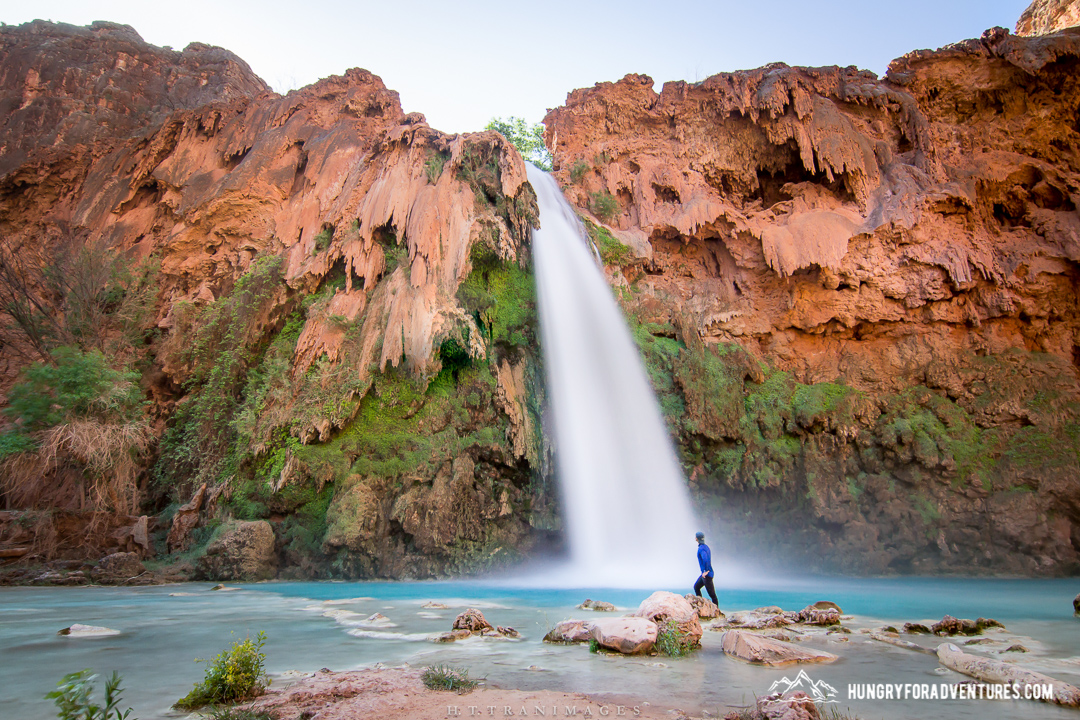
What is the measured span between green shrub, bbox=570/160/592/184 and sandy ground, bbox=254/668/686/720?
2059cm

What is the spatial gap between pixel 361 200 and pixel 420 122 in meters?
3.22

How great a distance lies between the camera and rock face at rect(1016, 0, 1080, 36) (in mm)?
27500

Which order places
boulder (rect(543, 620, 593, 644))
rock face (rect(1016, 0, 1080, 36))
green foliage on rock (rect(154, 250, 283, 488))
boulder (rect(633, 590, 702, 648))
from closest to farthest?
boulder (rect(633, 590, 702, 648)) → boulder (rect(543, 620, 593, 644)) → green foliage on rock (rect(154, 250, 283, 488)) → rock face (rect(1016, 0, 1080, 36))

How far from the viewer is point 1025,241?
718 inches

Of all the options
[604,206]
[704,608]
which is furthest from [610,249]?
[704,608]

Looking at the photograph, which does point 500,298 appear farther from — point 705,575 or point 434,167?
point 705,575

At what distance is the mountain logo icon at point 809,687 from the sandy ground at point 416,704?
96 centimetres

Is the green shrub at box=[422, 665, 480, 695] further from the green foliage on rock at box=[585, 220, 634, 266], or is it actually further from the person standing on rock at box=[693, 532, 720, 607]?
the green foliage on rock at box=[585, 220, 634, 266]

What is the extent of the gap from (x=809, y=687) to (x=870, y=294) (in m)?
17.7

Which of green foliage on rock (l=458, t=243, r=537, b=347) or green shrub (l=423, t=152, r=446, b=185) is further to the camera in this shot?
green shrub (l=423, t=152, r=446, b=185)

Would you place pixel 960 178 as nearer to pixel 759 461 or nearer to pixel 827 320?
pixel 827 320

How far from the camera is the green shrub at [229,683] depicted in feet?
10.9

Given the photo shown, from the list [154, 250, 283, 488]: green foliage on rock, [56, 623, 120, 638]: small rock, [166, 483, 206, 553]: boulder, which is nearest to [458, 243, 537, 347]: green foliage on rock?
[154, 250, 283, 488]: green foliage on rock

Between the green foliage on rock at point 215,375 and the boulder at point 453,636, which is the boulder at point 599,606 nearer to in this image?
the boulder at point 453,636
